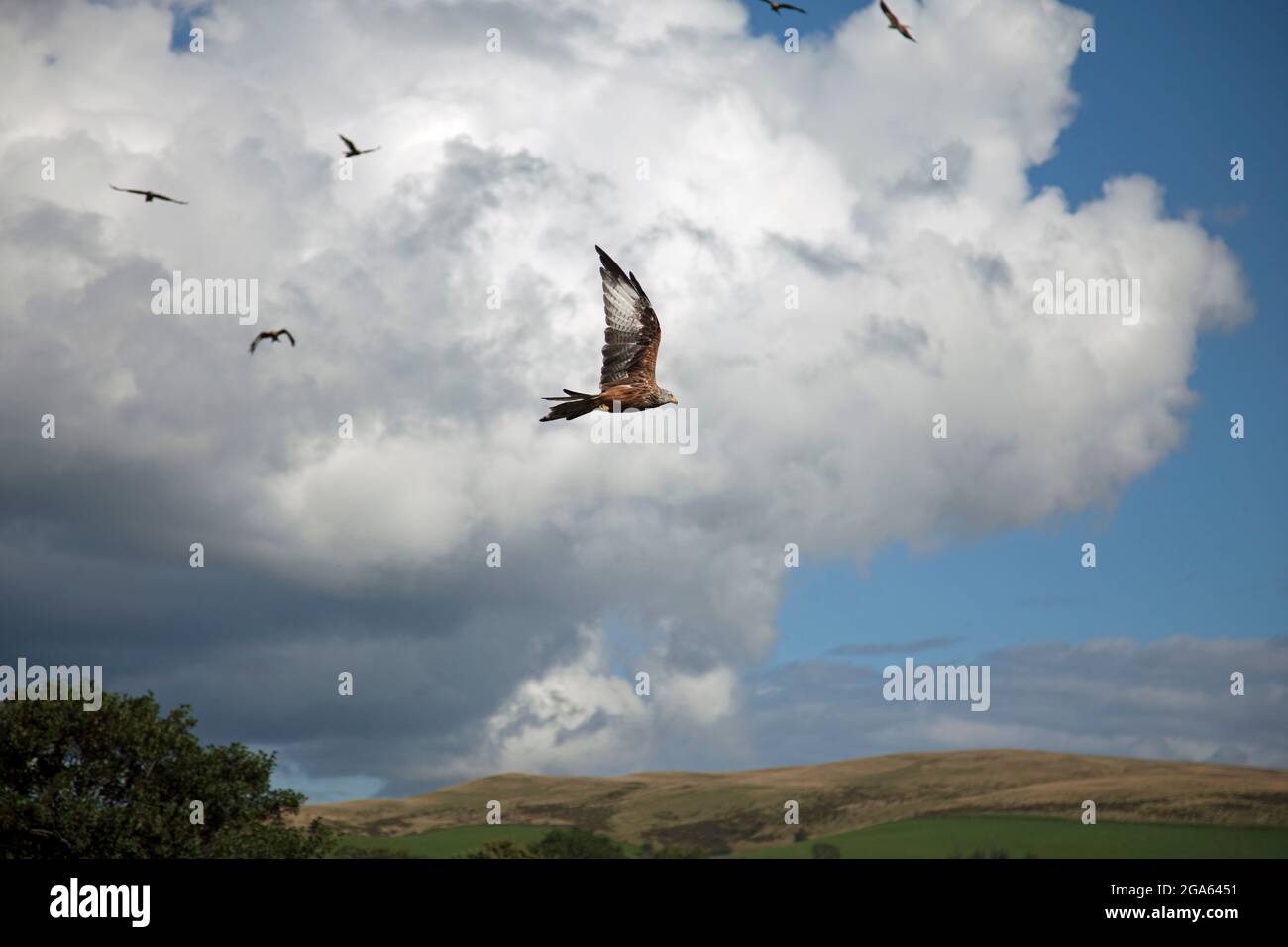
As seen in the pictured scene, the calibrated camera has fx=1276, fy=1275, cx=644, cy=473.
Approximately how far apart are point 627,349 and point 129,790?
157ft

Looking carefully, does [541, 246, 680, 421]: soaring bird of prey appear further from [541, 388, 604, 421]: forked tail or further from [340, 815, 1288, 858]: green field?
[340, 815, 1288, 858]: green field

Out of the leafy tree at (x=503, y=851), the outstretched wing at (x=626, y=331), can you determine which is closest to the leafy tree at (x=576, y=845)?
the leafy tree at (x=503, y=851)

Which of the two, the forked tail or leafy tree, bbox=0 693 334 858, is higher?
the forked tail

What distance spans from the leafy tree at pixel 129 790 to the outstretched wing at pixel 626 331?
44.4 m

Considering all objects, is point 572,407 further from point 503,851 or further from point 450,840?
point 450,840

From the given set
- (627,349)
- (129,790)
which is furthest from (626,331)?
(129,790)

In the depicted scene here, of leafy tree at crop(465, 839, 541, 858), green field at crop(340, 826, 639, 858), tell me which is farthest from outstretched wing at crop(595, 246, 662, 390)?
green field at crop(340, 826, 639, 858)

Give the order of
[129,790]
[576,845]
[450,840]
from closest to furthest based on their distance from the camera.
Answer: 1. [129,790]
2. [576,845]
3. [450,840]

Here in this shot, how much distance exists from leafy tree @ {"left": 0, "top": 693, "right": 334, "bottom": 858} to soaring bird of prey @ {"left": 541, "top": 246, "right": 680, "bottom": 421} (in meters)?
44.4

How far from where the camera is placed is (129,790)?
63500mm

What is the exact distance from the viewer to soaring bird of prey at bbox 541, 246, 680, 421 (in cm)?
2555
